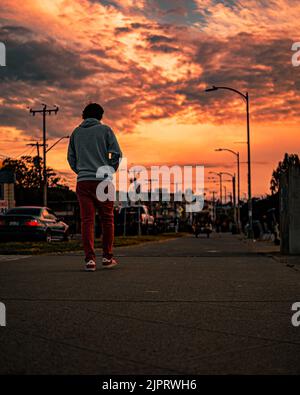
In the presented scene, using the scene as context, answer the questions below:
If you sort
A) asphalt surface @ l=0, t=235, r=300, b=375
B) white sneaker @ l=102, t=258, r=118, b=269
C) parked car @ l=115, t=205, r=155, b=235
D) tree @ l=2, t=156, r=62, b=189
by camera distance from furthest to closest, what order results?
tree @ l=2, t=156, r=62, b=189, parked car @ l=115, t=205, r=155, b=235, white sneaker @ l=102, t=258, r=118, b=269, asphalt surface @ l=0, t=235, r=300, b=375

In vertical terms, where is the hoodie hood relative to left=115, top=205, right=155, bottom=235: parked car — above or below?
above

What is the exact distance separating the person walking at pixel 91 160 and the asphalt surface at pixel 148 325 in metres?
1.03

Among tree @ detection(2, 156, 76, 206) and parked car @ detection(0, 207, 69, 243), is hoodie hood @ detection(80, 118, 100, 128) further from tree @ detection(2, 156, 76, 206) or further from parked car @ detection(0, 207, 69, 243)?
tree @ detection(2, 156, 76, 206)

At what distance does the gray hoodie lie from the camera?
9.84 m

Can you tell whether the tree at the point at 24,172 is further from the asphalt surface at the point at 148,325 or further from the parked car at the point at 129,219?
the asphalt surface at the point at 148,325

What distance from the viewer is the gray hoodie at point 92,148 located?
984cm

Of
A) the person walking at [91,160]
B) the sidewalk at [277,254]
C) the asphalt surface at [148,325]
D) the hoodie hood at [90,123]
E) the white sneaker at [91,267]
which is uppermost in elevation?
the hoodie hood at [90,123]

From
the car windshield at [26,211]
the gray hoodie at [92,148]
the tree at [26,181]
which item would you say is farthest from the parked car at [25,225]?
the tree at [26,181]

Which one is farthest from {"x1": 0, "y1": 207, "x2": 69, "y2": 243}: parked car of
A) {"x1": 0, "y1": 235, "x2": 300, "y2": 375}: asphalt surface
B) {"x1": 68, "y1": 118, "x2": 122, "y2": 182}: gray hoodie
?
{"x1": 0, "y1": 235, "x2": 300, "y2": 375}: asphalt surface

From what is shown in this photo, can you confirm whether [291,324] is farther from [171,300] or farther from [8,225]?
[8,225]

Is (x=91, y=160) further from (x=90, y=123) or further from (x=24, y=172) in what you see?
(x=24, y=172)

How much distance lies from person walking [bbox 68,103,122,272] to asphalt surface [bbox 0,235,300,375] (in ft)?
3.37

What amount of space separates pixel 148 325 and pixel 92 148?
5.00 meters
